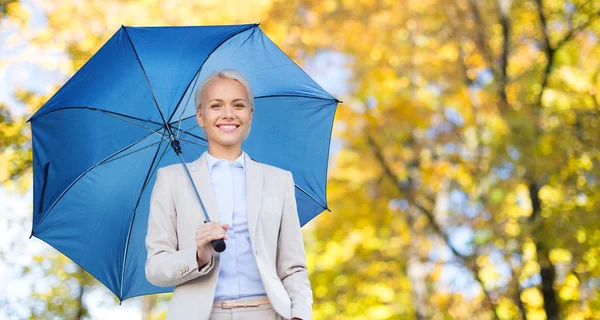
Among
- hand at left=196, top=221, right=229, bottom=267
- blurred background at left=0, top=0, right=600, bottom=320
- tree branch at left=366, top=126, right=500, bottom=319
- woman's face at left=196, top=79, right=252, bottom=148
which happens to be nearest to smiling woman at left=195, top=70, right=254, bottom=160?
woman's face at left=196, top=79, right=252, bottom=148

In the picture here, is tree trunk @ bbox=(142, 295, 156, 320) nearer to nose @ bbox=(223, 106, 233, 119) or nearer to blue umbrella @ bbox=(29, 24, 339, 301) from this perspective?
blue umbrella @ bbox=(29, 24, 339, 301)

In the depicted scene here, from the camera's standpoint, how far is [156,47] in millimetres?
3049

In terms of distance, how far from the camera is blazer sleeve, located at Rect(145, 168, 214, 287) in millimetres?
2256

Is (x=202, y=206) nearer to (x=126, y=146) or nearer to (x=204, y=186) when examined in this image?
(x=204, y=186)

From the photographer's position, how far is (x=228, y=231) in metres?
2.41

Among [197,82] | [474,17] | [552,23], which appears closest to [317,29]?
[474,17]

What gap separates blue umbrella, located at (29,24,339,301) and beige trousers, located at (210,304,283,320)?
34.4 inches

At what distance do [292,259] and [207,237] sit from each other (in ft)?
1.43

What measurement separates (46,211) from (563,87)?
7.24 metres

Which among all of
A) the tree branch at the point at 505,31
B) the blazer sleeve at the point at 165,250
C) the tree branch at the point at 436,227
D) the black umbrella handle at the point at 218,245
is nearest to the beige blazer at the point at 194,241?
the blazer sleeve at the point at 165,250

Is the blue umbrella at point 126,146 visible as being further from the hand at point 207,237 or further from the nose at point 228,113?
the hand at point 207,237

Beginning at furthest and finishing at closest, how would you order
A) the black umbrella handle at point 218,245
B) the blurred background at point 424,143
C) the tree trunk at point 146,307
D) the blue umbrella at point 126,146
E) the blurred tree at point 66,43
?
the tree trunk at point 146,307 → the blurred background at point 424,143 → the blurred tree at point 66,43 → the blue umbrella at point 126,146 → the black umbrella handle at point 218,245

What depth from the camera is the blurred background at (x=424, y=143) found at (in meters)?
7.54

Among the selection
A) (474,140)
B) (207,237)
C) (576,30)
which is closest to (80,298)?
(474,140)
